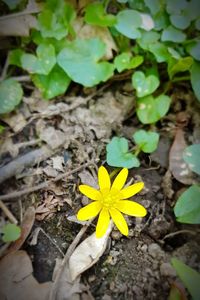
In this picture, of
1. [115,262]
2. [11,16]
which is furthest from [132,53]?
[115,262]

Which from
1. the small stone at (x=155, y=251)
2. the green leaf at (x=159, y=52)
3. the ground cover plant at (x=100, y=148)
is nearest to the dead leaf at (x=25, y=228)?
the ground cover plant at (x=100, y=148)

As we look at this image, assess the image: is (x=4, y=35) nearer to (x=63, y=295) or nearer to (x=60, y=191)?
(x=60, y=191)

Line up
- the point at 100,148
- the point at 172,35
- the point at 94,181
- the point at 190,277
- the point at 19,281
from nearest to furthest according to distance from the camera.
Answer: the point at 190,277
the point at 19,281
the point at 94,181
the point at 100,148
the point at 172,35

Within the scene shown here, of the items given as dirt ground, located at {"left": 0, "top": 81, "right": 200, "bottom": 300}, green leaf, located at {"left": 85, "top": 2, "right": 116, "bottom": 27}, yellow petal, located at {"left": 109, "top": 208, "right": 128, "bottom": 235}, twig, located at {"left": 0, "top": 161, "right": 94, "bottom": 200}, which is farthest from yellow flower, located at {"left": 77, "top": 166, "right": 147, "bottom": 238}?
green leaf, located at {"left": 85, "top": 2, "right": 116, "bottom": 27}

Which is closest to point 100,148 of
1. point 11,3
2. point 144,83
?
point 144,83

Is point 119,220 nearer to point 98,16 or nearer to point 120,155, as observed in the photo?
point 120,155

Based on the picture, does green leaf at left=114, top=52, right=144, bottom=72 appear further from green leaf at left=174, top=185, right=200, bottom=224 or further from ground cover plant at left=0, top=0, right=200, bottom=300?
green leaf at left=174, top=185, right=200, bottom=224
